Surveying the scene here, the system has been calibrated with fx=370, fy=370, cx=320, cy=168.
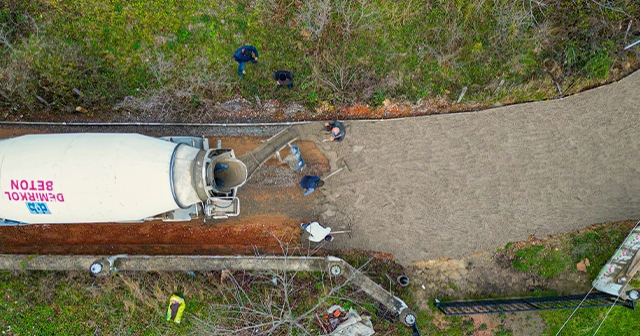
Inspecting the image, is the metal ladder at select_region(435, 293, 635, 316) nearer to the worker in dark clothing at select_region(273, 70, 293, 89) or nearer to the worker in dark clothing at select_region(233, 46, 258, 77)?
the worker in dark clothing at select_region(273, 70, 293, 89)

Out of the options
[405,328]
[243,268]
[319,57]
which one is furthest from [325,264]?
[319,57]

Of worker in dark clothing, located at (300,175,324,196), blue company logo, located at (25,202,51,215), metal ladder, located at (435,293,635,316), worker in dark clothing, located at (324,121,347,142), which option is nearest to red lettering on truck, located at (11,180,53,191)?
blue company logo, located at (25,202,51,215)

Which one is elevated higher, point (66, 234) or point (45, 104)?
point (45, 104)

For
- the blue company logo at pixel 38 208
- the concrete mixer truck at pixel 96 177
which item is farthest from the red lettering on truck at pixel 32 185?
the blue company logo at pixel 38 208

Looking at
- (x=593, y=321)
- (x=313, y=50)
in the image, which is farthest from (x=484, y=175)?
(x=313, y=50)

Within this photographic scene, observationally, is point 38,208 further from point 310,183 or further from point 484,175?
point 484,175

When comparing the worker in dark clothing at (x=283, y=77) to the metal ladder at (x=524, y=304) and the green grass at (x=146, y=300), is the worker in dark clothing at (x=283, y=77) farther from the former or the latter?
the metal ladder at (x=524, y=304)

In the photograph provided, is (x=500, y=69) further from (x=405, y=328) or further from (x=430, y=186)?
(x=405, y=328)
